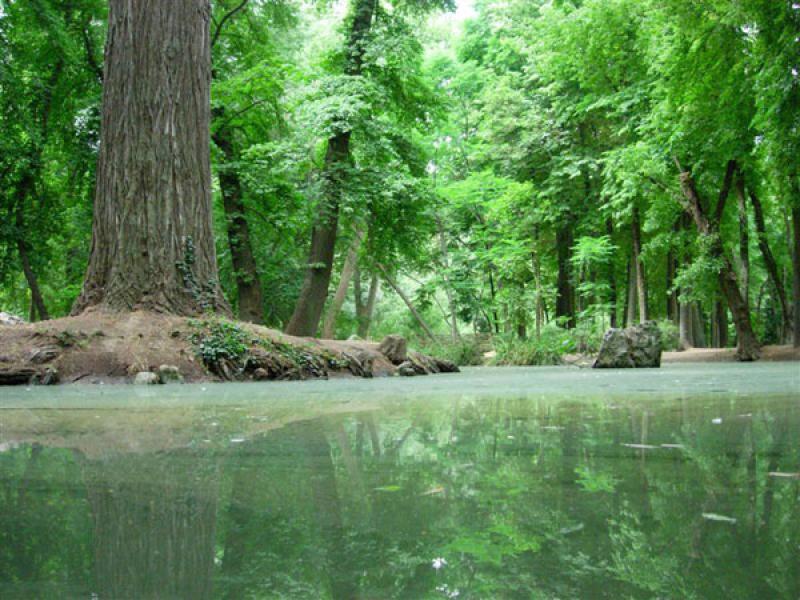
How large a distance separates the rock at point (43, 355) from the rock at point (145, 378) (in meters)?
0.78

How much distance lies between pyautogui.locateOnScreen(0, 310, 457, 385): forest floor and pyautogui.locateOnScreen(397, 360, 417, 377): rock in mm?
1617

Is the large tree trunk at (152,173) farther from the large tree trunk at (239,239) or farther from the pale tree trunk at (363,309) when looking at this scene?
the pale tree trunk at (363,309)

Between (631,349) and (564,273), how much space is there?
9.62 m

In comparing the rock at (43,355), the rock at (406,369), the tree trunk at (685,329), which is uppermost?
the tree trunk at (685,329)

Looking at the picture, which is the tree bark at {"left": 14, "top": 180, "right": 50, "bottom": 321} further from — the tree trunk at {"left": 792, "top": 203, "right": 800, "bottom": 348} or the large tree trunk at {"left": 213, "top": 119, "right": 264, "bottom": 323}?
the tree trunk at {"left": 792, "top": 203, "right": 800, "bottom": 348}

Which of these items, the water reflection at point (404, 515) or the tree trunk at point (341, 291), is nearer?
the water reflection at point (404, 515)

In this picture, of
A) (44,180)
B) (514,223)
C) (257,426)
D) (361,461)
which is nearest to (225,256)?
(44,180)

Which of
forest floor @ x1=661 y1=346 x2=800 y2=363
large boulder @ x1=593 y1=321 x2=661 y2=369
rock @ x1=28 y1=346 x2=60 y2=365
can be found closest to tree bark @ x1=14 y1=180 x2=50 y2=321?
rock @ x1=28 y1=346 x2=60 y2=365

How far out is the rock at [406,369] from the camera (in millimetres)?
8117

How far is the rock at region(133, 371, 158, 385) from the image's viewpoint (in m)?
5.14

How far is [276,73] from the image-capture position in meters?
11.2

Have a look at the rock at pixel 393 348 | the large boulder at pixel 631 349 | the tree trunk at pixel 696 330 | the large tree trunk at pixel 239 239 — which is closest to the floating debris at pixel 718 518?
the rock at pixel 393 348

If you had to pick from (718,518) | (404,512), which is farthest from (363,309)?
(718,518)

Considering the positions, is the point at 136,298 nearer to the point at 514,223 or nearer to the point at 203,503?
the point at 203,503
